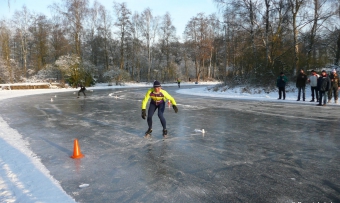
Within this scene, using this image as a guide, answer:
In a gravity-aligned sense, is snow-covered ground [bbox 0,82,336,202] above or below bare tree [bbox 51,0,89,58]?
below

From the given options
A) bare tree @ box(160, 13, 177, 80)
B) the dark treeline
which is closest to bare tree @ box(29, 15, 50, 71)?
the dark treeline

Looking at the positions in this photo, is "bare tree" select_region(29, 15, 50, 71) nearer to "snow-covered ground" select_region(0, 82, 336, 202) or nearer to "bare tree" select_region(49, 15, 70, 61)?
"bare tree" select_region(49, 15, 70, 61)

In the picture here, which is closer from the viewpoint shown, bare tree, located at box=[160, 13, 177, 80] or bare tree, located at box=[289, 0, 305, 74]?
bare tree, located at box=[289, 0, 305, 74]

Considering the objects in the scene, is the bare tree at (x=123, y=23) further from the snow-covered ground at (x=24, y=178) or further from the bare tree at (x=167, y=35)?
the snow-covered ground at (x=24, y=178)

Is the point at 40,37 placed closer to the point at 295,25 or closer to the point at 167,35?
the point at 167,35

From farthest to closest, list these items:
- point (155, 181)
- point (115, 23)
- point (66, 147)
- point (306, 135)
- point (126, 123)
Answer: point (115, 23), point (126, 123), point (306, 135), point (66, 147), point (155, 181)

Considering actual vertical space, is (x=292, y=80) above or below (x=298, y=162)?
above

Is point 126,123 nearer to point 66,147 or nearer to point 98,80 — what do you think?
point 66,147

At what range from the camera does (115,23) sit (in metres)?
46.1

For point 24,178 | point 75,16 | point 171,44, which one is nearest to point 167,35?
point 171,44

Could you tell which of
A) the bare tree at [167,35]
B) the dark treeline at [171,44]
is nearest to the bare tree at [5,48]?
the dark treeline at [171,44]

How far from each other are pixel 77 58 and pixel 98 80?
Result: 27.4ft

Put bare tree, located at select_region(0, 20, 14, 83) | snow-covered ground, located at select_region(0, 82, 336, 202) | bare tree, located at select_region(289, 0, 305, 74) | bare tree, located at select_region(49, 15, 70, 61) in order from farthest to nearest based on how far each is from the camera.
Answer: bare tree, located at select_region(49, 15, 70, 61), bare tree, located at select_region(0, 20, 14, 83), bare tree, located at select_region(289, 0, 305, 74), snow-covered ground, located at select_region(0, 82, 336, 202)

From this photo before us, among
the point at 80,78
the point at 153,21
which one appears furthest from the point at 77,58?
the point at 153,21
